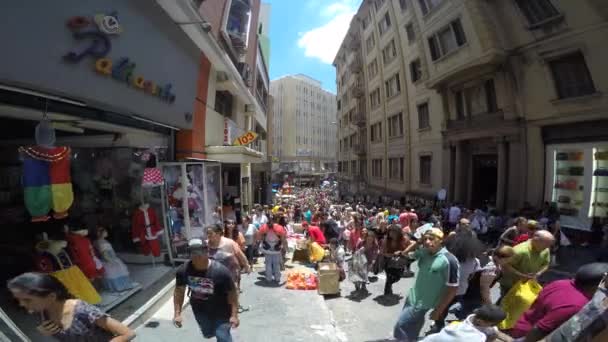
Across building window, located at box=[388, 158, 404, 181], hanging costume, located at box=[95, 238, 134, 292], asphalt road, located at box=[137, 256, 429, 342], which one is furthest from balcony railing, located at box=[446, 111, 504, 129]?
hanging costume, located at box=[95, 238, 134, 292]

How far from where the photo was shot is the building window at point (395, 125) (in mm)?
26453

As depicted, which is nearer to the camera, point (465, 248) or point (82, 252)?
point (465, 248)

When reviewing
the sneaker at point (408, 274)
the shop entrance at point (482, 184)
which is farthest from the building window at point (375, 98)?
the sneaker at point (408, 274)

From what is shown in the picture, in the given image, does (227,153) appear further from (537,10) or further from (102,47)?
(537,10)

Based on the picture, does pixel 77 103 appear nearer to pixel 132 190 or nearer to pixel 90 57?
pixel 90 57

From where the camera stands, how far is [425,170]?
73.9 feet

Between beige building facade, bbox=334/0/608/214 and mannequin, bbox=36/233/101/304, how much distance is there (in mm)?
15400

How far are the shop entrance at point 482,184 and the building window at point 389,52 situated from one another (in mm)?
12009

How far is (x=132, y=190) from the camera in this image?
8547 millimetres

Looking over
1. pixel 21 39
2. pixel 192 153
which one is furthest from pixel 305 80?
pixel 21 39

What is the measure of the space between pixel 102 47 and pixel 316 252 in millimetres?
6883

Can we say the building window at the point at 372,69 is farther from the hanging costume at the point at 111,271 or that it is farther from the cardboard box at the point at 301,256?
the hanging costume at the point at 111,271

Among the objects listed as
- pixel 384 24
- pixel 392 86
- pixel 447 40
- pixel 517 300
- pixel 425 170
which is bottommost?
pixel 517 300

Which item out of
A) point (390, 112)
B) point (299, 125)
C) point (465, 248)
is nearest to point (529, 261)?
point (465, 248)
